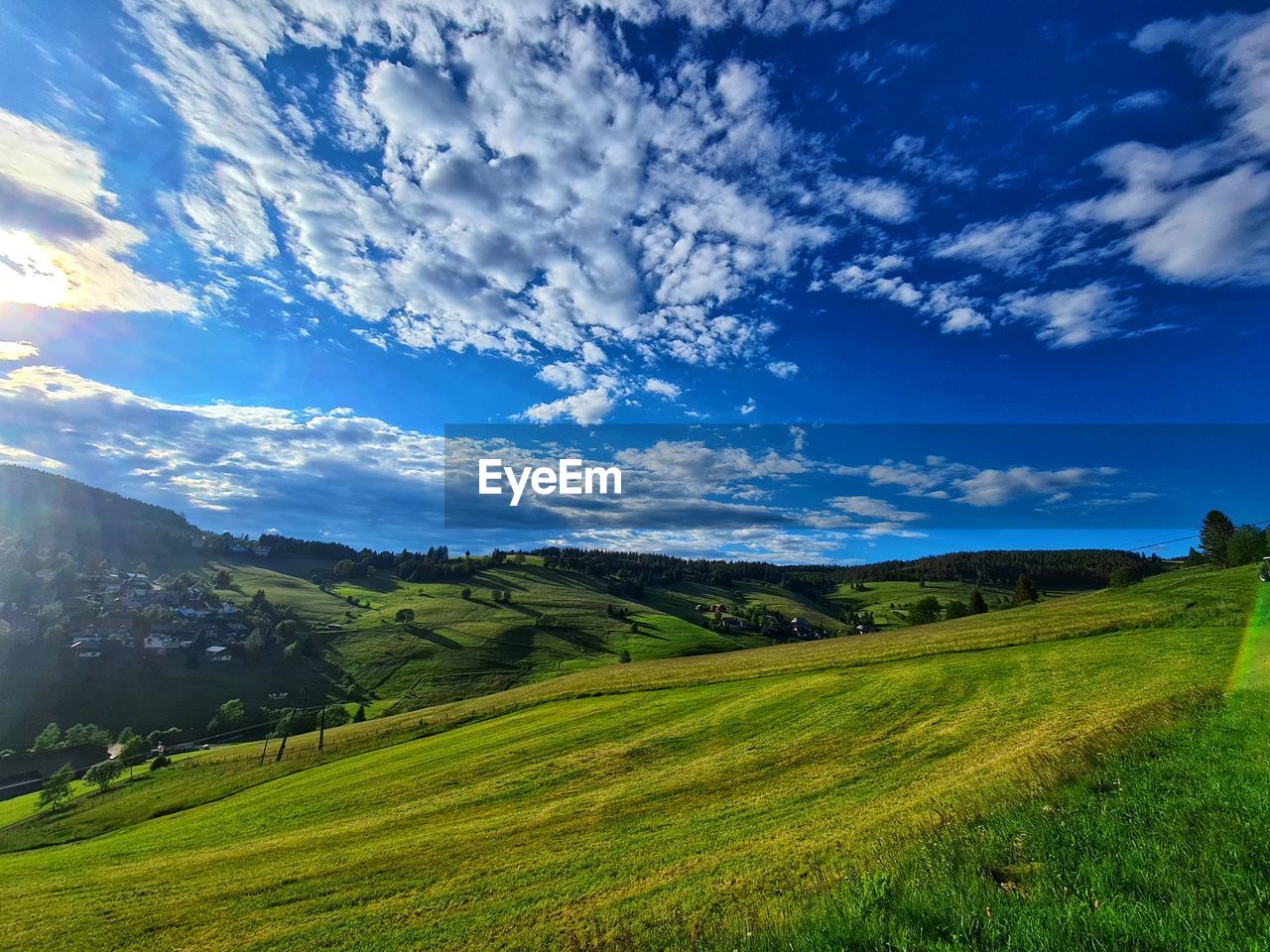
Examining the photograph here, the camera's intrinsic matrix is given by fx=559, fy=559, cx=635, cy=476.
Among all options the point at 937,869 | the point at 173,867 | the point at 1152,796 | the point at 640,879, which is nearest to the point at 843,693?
the point at 640,879

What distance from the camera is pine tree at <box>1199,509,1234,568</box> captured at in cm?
11212

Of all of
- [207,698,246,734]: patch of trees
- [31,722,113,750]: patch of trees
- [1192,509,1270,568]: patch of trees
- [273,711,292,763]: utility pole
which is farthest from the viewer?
[207,698,246,734]: patch of trees

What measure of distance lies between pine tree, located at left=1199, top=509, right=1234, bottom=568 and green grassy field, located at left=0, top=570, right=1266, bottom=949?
93.9 m

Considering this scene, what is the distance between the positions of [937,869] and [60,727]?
161 m

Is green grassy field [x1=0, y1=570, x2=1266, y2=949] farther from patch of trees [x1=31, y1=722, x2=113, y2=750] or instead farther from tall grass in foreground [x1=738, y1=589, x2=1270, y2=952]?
patch of trees [x1=31, y1=722, x2=113, y2=750]

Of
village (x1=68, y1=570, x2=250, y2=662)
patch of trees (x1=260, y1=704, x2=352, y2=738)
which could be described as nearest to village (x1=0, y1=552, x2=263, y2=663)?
village (x1=68, y1=570, x2=250, y2=662)

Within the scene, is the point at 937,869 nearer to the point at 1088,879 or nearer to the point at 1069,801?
the point at 1088,879

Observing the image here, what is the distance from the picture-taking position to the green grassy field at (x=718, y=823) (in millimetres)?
8164

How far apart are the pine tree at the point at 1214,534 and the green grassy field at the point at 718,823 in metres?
93.9

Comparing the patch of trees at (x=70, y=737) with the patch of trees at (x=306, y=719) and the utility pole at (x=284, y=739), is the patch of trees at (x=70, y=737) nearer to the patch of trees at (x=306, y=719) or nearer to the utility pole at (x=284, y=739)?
the patch of trees at (x=306, y=719)

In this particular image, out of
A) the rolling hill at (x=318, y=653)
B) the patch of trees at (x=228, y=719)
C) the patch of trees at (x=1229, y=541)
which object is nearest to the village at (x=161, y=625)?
the rolling hill at (x=318, y=653)

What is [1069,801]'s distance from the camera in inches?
377

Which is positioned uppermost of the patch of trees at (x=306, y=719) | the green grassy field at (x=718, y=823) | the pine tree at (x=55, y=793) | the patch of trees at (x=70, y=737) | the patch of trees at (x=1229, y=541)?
the patch of trees at (x=1229, y=541)

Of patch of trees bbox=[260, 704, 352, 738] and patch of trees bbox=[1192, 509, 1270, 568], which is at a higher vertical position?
patch of trees bbox=[1192, 509, 1270, 568]
